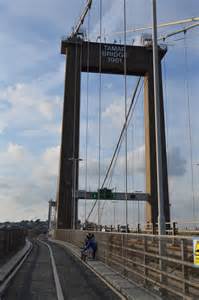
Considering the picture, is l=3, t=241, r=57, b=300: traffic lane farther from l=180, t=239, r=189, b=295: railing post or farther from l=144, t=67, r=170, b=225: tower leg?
l=144, t=67, r=170, b=225: tower leg

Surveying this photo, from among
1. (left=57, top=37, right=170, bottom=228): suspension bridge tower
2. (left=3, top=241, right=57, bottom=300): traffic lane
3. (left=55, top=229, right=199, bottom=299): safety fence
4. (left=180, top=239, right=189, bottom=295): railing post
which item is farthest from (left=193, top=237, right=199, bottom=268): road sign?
(left=57, top=37, right=170, bottom=228): suspension bridge tower

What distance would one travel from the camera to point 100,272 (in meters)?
17.0

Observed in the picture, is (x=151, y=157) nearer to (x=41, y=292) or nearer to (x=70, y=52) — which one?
(x=70, y=52)

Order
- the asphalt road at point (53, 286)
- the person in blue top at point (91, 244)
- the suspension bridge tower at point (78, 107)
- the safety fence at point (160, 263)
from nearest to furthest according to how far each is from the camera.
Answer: the safety fence at point (160, 263), the asphalt road at point (53, 286), the person in blue top at point (91, 244), the suspension bridge tower at point (78, 107)

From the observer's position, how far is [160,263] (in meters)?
11.1

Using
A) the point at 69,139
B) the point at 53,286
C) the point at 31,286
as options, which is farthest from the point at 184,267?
the point at 69,139

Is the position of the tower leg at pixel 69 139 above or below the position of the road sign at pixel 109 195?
above

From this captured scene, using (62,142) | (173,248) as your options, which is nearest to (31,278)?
(173,248)

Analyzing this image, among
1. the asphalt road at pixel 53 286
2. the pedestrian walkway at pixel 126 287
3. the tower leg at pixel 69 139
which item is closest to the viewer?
the pedestrian walkway at pixel 126 287

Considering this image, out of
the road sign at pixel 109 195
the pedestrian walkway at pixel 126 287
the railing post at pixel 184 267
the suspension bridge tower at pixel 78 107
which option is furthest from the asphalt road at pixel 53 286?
the road sign at pixel 109 195

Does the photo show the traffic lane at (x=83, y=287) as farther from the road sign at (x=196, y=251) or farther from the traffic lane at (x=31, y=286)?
the road sign at (x=196, y=251)

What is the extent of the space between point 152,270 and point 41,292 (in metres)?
2.89

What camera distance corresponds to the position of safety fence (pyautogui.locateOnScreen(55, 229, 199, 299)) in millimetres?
9023

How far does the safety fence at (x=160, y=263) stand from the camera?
9023 millimetres
